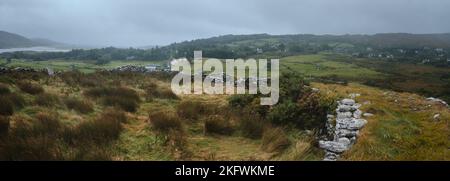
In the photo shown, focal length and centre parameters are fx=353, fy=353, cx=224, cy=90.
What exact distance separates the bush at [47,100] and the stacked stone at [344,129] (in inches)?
268

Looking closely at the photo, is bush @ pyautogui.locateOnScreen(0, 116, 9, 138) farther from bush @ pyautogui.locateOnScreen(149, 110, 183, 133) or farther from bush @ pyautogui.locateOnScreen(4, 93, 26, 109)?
bush @ pyautogui.locateOnScreen(149, 110, 183, 133)

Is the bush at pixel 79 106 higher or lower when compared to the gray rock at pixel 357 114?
higher

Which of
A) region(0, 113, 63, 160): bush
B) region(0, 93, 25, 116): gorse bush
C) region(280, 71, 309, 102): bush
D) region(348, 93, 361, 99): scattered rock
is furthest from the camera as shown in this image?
region(280, 71, 309, 102): bush

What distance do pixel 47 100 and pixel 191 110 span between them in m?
3.78

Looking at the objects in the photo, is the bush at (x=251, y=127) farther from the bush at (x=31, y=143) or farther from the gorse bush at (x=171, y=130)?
the bush at (x=31, y=143)

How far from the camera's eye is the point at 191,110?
9.46 metres

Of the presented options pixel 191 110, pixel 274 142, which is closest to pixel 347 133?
pixel 274 142

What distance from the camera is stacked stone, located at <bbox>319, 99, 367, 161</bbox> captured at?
265 inches

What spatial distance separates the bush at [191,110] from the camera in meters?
9.22

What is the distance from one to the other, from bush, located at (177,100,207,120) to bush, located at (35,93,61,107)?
3.25 m

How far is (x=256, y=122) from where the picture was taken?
28.0 feet

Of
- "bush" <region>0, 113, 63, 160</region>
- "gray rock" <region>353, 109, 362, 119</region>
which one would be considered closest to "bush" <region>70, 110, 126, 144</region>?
"bush" <region>0, 113, 63, 160</region>

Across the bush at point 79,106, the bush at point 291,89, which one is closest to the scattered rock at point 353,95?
the bush at point 291,89

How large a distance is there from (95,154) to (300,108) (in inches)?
227
